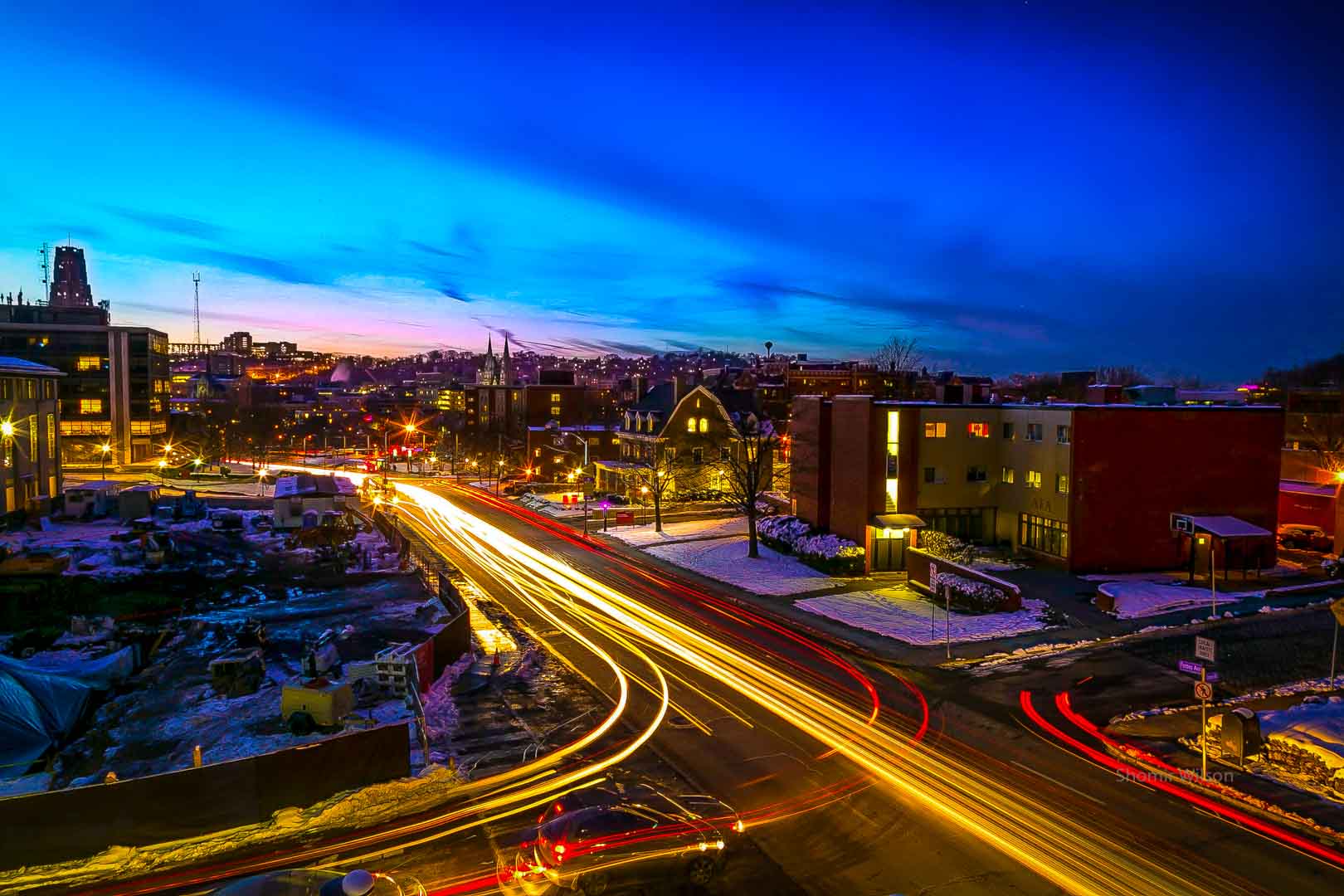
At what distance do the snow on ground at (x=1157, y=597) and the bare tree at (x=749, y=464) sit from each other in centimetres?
1539

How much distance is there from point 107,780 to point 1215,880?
56.0 feet

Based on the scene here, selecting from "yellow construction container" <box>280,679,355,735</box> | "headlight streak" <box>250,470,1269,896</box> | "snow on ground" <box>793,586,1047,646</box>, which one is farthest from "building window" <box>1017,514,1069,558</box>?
"yellow construction container" <box>280,679,355,735</box>

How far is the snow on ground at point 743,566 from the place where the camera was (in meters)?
32.0

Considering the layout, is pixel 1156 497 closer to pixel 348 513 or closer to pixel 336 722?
pixel 336 722

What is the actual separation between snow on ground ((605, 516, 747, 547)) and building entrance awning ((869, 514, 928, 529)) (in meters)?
11.1

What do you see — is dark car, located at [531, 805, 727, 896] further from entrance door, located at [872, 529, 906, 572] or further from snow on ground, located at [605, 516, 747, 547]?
snow on ground, located at [605, 516, 747, 547]

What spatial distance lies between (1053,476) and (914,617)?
40.6ft

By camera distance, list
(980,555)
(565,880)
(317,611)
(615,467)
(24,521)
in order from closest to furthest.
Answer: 1. (565,880)
2. (317,611)
3. (980,555)
4. (24,521)
5. (615,467)

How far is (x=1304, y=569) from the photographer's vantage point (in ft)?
107

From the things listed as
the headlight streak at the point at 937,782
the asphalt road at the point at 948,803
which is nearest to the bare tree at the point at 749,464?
the headlight streak at the point at 937,782

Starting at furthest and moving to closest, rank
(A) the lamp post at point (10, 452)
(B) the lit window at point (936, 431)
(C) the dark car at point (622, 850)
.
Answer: (A) the lamp post at point (10, 452) < (B) the lit window at point (936, 431) < (C) the dark car at point (622, 850)

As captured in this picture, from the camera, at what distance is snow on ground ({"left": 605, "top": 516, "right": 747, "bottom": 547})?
43.0m

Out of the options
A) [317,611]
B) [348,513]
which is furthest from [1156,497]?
[348,513]

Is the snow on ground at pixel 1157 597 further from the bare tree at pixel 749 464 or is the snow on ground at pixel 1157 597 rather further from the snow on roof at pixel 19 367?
the snow on roof at pixel 19 367
